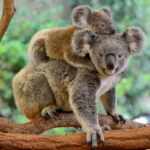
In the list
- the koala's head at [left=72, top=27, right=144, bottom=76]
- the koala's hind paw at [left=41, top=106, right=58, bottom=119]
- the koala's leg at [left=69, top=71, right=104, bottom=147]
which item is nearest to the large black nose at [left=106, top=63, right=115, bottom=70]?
the koala's head at [left=72, top=27, right=144, bottom=76]

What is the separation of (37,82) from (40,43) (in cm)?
28

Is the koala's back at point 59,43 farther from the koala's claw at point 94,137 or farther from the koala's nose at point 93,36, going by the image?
the koala's claw at point 94,137

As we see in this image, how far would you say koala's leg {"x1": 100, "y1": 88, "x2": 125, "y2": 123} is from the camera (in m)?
3.01

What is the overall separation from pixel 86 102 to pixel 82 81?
16 cm

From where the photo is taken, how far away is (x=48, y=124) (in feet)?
9.32

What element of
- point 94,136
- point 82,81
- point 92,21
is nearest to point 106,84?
point 82,81

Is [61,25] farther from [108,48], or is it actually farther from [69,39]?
[108,48]

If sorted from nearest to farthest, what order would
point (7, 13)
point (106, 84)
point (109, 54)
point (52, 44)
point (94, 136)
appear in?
point (94, 136) < point (7, 13) < point (109, 54) < point (106, 84) < point (52, 44)

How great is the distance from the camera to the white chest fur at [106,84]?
9.67 ft

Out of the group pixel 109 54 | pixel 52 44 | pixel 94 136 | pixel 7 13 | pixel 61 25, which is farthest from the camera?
pixel 61 25

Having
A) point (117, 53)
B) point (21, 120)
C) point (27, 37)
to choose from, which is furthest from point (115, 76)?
point (27, 37)

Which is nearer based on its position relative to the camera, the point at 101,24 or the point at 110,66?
the point at 110,66

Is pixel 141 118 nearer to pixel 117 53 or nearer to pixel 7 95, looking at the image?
pixel 7 95

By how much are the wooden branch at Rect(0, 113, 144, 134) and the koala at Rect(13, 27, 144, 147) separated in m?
0.06
